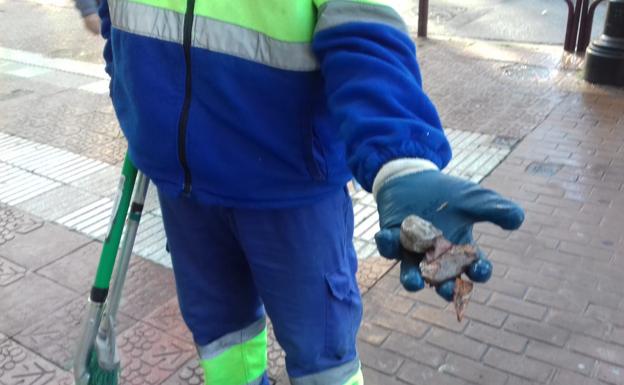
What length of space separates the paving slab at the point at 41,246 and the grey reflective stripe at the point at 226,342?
1.76 metres

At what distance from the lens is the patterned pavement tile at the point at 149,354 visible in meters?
2.81

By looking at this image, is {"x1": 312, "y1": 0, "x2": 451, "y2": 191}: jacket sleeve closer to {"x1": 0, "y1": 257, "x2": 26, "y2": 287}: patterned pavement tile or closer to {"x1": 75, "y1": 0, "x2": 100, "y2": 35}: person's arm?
{"x1": 75, "y1": 0, "x2": 100, "y2": 35}: person's arm

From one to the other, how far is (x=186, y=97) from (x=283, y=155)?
27 cm

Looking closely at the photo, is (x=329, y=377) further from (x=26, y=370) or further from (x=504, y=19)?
(x=504, y=19)

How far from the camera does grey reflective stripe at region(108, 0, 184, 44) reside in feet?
5.47

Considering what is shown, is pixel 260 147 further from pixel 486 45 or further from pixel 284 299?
pixel 486 45

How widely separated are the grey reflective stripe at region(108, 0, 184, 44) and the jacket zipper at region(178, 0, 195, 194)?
0.02 m

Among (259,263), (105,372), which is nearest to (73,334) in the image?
(105,372)

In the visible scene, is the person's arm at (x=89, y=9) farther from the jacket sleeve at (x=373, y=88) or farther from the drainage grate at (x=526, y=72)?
the drainage grate at (x=526, y=72)

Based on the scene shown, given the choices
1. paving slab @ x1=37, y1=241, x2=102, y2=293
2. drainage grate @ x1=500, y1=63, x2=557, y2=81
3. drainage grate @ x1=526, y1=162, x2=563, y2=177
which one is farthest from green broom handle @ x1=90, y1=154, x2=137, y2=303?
drainage grate @ x1=500, y1=63, x2=557, y2=81

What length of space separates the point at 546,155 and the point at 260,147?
10.9ft

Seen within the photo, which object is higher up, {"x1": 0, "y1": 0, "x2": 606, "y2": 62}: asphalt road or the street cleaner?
the street cleaner

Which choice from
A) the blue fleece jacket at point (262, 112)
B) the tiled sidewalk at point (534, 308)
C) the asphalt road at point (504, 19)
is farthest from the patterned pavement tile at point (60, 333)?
the asphalt road at point (504, 19)

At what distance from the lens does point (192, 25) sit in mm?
1640
